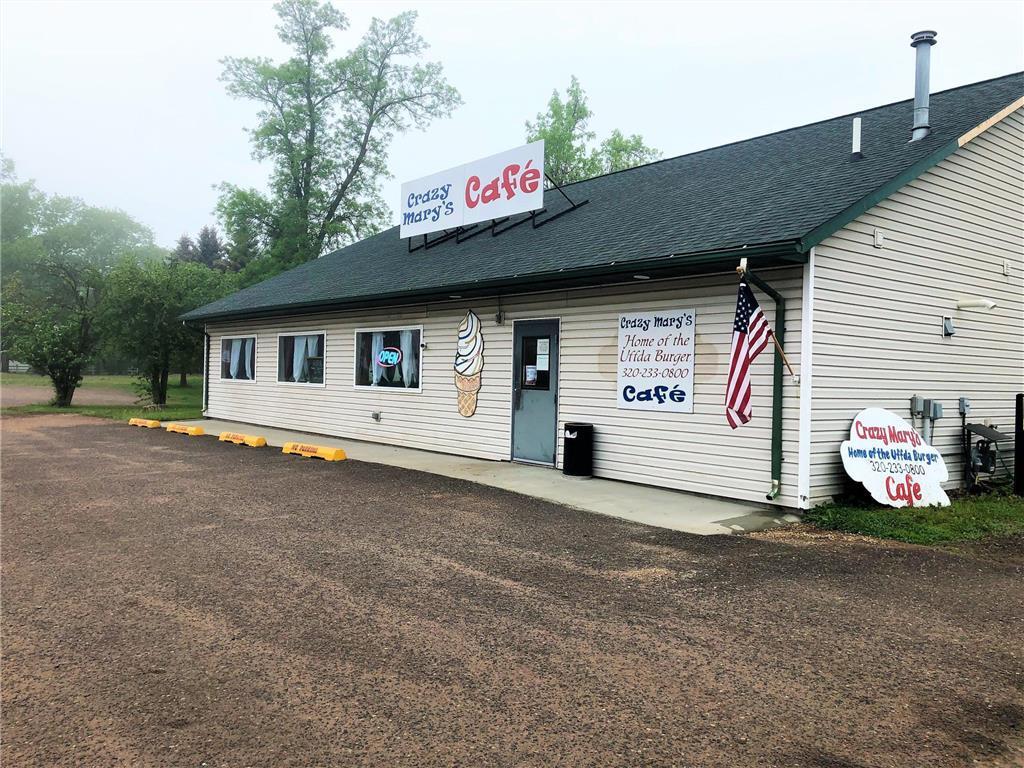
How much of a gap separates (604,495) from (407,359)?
5611mm

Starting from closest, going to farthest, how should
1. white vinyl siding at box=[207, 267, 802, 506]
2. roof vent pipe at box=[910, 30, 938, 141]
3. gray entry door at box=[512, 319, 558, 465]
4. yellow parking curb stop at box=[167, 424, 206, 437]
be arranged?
white vinyl siding at box=[207, 267, 802, 506]
roof vent pipe at box=[910, 30, 938, 141]
gray entry door at box=[512, 319, 558, 465]
yellow parking curb stop at box=[167, 424, 206, 437]

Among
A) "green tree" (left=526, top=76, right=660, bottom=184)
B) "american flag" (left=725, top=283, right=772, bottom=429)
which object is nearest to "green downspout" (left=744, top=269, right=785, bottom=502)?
"american flag" (left=725, top=283, right=772, bottom=429)

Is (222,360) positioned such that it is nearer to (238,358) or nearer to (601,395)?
(238,358)

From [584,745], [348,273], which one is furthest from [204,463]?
[584,745]

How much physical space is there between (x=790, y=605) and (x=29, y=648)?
4394 millimetres

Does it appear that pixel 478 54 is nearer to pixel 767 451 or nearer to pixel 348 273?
pixel 348 273

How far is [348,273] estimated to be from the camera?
15.4 metres

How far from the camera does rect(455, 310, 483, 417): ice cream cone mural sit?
10883 mm

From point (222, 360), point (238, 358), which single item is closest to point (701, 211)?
point (238, 358)

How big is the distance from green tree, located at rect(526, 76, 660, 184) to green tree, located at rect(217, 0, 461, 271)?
7210mm

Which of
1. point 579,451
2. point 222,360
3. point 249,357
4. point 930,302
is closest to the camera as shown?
point 930,302

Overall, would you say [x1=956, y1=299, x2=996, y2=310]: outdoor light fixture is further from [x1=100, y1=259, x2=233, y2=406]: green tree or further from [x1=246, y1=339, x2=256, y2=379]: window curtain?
[x1=100, y1=259, x2=233, y2=406]: green tree

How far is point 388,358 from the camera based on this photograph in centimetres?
1271

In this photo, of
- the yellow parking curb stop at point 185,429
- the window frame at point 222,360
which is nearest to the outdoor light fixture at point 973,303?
the yellow parking curb stop at point 185,429
